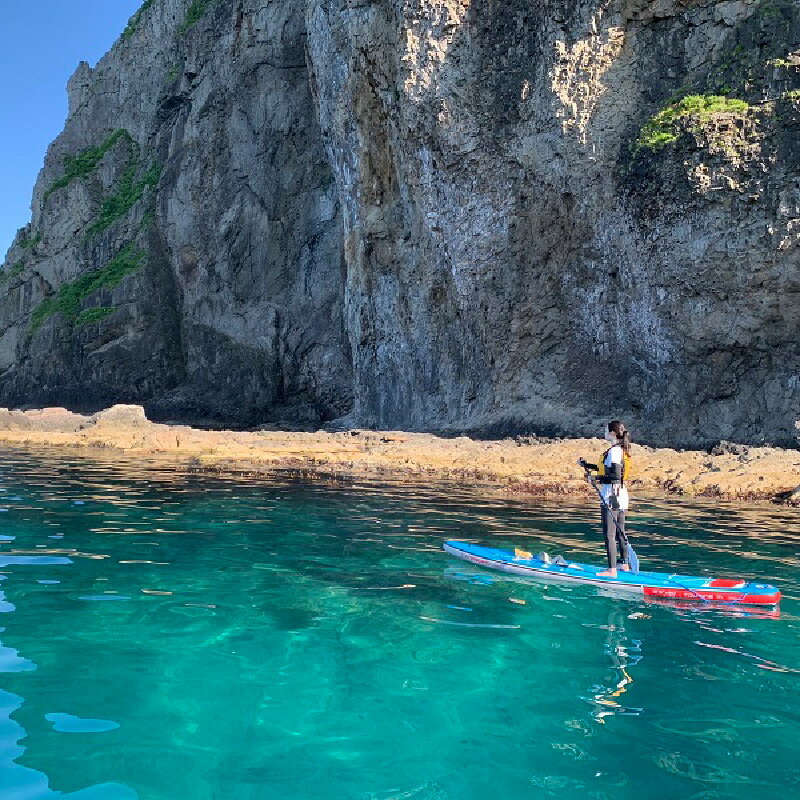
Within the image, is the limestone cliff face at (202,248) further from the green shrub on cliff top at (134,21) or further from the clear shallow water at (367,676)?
the clear shallow water at (367,676)

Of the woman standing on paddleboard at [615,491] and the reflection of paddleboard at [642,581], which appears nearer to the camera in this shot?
the reflection of paddleboard at [642,581]

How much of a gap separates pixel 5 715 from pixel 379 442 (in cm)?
2275

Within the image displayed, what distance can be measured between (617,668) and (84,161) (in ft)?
238

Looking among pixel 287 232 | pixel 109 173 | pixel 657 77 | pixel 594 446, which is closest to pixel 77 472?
pixel 594 446

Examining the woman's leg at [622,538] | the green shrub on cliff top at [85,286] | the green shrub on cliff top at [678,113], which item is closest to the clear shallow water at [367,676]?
the woman's leg at [622,538]

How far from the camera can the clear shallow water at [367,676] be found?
458cm

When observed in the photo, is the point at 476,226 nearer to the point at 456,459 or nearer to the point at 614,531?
the point at 456,459

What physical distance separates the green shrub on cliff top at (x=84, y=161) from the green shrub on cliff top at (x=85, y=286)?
33.6 ft

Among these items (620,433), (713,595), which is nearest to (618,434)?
(620,433)

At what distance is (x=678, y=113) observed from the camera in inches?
989

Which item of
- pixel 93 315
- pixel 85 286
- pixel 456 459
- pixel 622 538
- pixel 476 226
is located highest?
pixel 85 286

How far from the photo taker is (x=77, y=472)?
21.3 meters

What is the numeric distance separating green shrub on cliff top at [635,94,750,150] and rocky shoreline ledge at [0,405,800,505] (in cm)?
960

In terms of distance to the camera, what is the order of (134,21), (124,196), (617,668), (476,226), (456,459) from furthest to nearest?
(134,21), (124,196), (476,226), (456,459), (617,668)
